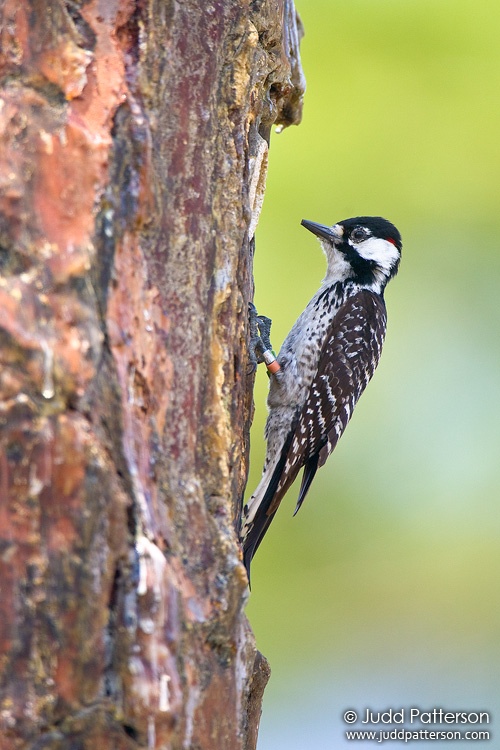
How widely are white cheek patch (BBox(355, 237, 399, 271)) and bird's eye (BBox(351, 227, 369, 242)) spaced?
0.03 meters

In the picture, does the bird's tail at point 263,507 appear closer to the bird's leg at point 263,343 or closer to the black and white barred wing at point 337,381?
the black and white barred wing at point 337,381

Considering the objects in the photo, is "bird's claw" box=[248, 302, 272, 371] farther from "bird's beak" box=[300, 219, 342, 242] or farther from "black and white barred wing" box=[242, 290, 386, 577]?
"bird's beak" box=[300, 219, 342, 242]

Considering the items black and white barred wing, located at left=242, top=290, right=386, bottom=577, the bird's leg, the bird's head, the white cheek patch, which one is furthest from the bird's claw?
the white cheek patch

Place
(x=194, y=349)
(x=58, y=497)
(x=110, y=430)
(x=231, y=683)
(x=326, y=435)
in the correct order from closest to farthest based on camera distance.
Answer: (x=58, y=497)
(x=110, y=430)
(x=231, y=683)
(x=194, y=349)
(x=326, y=435)

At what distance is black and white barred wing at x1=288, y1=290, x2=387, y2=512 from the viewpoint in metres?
3.71

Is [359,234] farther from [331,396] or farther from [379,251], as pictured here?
[331,396]

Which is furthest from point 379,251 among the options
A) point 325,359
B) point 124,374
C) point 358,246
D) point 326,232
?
point 124,374

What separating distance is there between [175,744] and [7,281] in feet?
3.07

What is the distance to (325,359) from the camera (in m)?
3.85

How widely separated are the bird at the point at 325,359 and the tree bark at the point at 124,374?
53.0 inches

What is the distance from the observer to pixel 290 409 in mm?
3844

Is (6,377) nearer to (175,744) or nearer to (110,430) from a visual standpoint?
(110,430)

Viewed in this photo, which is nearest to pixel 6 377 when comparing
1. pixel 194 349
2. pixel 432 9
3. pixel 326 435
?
pixel 194 349

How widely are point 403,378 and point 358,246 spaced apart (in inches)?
49.1
